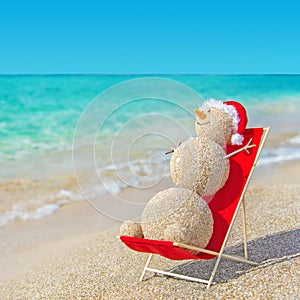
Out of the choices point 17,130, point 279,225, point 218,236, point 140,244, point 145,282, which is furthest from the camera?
point 17,130

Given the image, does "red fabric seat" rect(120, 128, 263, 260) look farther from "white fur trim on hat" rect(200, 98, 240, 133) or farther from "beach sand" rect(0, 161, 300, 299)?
"beach sand" rect(0, 161, 300, 299)

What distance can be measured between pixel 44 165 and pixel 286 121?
27.3 ft

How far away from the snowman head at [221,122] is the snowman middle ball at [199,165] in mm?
117

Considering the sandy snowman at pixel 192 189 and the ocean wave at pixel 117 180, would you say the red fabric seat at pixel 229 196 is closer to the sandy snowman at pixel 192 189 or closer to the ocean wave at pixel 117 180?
the sandy snowman at pixel 192 189

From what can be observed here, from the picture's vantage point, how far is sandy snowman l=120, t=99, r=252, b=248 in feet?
11.5

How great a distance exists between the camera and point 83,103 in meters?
19.3

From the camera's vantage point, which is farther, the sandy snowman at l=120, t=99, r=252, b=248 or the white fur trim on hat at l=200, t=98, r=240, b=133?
the white fur trim on hat at l=200, t=98, r=240, b=133

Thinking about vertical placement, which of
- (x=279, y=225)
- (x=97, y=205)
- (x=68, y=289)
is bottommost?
(x=68, y=289)

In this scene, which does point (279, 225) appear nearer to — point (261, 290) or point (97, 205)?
point (261, 290)

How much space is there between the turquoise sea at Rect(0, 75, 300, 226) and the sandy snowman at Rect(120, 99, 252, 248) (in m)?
0.12

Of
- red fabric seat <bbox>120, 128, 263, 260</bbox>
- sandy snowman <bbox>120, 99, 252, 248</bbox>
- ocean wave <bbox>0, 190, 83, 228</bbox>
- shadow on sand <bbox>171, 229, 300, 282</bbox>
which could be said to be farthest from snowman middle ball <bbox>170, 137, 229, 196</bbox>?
ocean wave <bbox>0, 190, 83, 228</bbox>

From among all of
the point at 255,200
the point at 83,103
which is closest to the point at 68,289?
the point at 255,200

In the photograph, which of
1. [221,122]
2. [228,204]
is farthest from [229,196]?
[221,122]

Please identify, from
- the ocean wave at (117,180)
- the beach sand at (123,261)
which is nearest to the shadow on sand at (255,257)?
the beach sand at (123,261)
